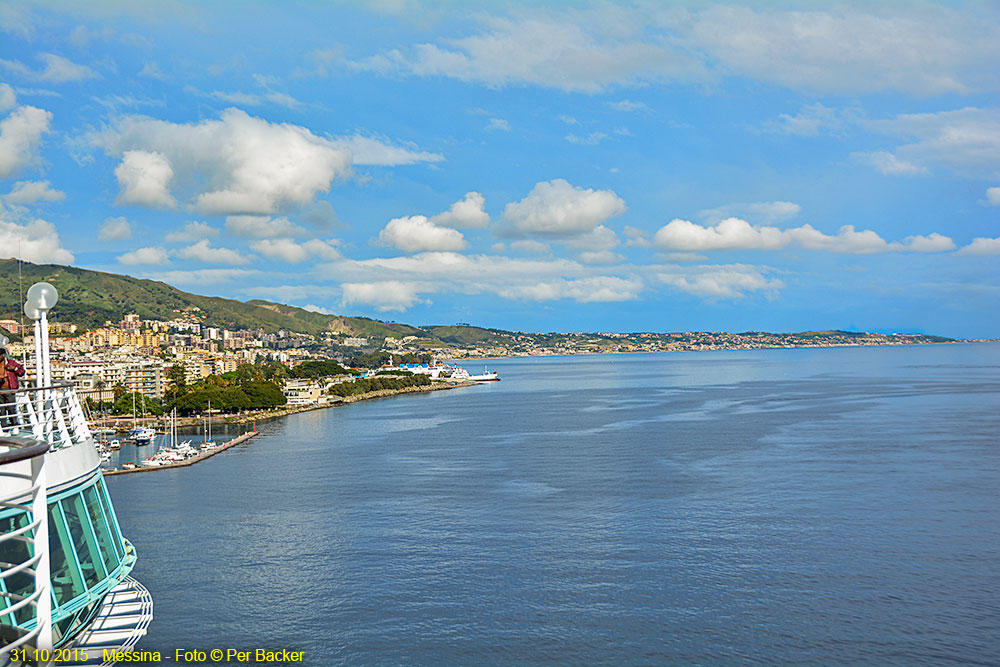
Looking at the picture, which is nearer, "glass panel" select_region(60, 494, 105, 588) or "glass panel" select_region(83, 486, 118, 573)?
"glass panel" select_region(60, 494, 105, 588)

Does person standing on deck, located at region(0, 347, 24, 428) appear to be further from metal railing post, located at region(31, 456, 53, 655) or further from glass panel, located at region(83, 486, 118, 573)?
metal railing post, located at region(31, 456, 53, 655)

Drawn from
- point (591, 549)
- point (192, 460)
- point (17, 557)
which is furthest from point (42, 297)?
point (192, 460)

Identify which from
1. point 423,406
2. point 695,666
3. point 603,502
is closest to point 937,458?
point 603,502

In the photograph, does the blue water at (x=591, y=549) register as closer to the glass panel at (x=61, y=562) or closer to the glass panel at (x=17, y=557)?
the glass panel at (x=61, y=562)

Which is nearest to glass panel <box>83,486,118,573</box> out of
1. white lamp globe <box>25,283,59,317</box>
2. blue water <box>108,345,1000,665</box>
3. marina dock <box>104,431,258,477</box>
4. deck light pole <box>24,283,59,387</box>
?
deck light pole <box>24,283,59,387</box>

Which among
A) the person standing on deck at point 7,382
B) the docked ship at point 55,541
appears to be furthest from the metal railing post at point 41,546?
the person standing on deck at point 7,382

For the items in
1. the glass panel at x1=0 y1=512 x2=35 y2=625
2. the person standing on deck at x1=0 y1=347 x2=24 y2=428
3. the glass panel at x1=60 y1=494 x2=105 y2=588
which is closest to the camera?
the glass panel at x1=0 y1=512 x2=35 y2=625

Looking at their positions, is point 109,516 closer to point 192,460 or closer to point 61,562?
point 61,562

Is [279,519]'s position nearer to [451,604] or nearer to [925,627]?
[451,604]
